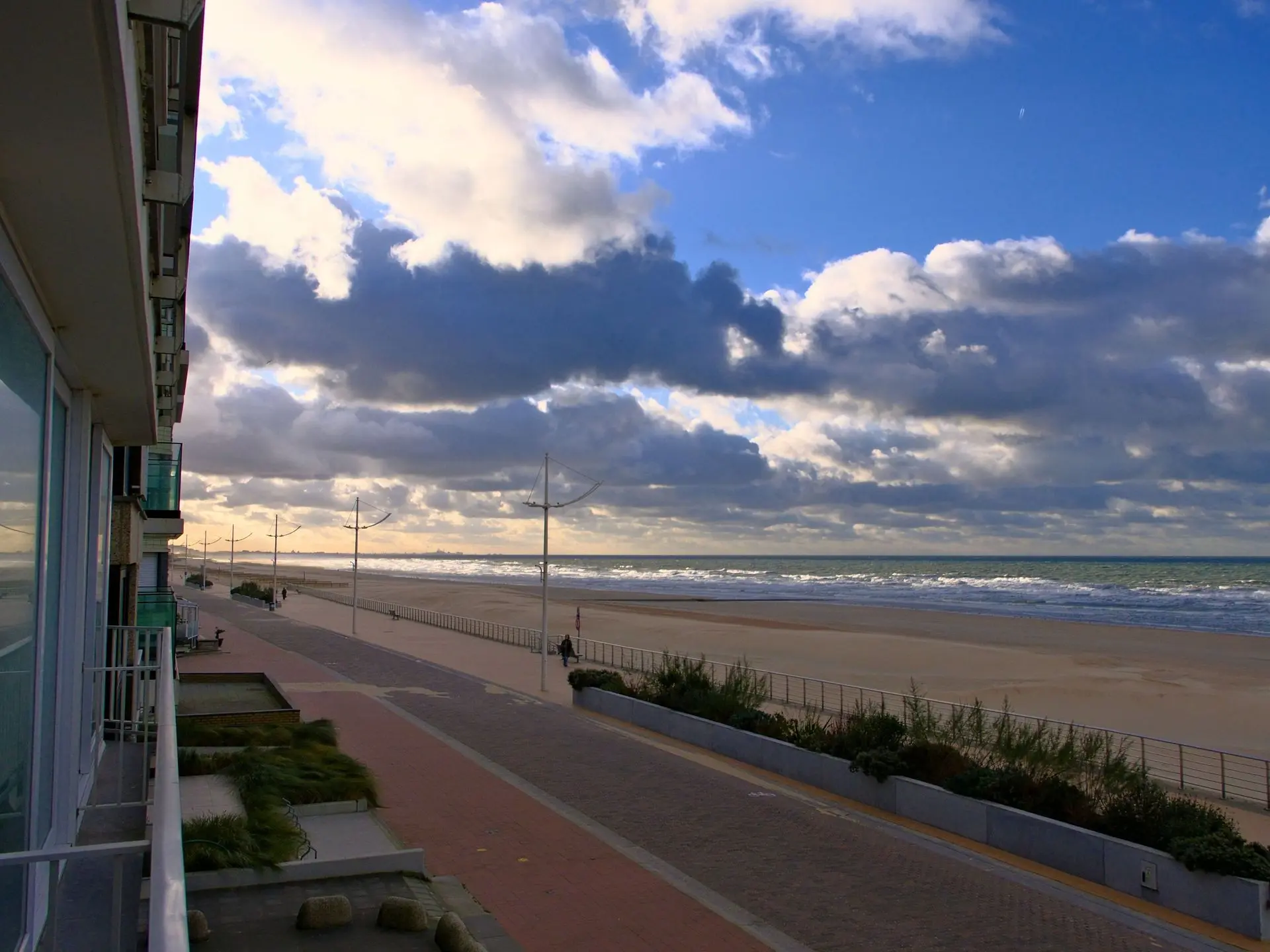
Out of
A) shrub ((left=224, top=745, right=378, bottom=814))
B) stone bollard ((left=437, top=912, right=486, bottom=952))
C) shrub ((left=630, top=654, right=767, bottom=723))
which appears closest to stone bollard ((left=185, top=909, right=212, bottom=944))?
stone bollard ((left=437, top=912, right=486, bottom=952))

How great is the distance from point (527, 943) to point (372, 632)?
36.0m

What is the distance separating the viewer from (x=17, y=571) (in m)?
4.77

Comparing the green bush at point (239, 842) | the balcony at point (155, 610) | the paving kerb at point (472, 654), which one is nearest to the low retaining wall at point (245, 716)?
the balcony at point (155, 610)

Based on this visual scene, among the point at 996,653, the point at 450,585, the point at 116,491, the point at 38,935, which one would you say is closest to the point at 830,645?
the point at 996,653

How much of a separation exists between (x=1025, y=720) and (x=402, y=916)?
45.5 feet

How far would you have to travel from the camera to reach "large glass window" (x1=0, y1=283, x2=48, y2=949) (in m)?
4.37

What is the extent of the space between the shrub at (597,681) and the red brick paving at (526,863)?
17.2ft

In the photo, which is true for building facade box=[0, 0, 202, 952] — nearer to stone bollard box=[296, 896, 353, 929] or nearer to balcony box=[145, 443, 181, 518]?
stone bollard box=[296, 896, 353, 929]

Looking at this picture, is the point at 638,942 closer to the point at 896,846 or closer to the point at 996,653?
the point at 896,846

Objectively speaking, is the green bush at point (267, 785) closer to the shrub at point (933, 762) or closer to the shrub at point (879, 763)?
the shrub at point (879, 763)

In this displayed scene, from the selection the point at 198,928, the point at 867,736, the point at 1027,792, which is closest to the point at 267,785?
the point at 198,928

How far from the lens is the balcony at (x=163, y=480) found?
19266mm

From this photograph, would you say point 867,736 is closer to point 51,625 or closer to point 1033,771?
point 1033,771

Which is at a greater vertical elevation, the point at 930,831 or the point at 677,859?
the point at 677,859
